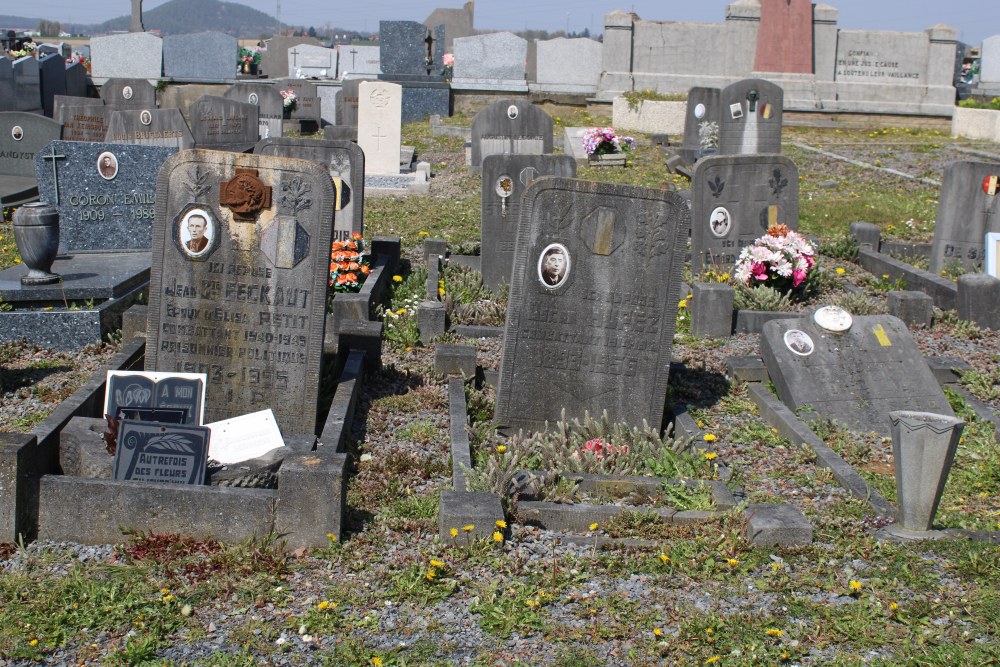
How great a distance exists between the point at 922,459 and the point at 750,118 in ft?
43.0

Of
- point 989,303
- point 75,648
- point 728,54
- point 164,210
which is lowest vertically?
point 75,648

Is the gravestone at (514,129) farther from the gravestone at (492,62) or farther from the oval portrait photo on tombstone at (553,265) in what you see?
the gravestone at (492,62)

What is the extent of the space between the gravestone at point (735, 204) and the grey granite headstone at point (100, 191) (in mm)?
5475

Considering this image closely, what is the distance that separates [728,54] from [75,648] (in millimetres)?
26661

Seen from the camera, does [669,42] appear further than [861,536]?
Yes

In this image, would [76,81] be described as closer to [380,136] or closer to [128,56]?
[128,56]

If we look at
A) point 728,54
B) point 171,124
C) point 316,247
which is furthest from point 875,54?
point 316,247

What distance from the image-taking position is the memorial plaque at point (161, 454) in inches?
208

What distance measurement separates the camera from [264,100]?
79.6 feet

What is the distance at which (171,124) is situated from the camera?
52.7 feet

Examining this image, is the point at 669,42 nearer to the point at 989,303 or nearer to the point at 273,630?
the point at 989,303

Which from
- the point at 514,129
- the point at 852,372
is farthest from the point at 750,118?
the point at 852,372

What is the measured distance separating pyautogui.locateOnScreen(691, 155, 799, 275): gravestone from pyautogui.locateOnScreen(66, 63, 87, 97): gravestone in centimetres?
1980

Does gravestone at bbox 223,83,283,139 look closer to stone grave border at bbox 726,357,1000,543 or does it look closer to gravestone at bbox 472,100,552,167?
gravestone at bbox 472,100,552,167
